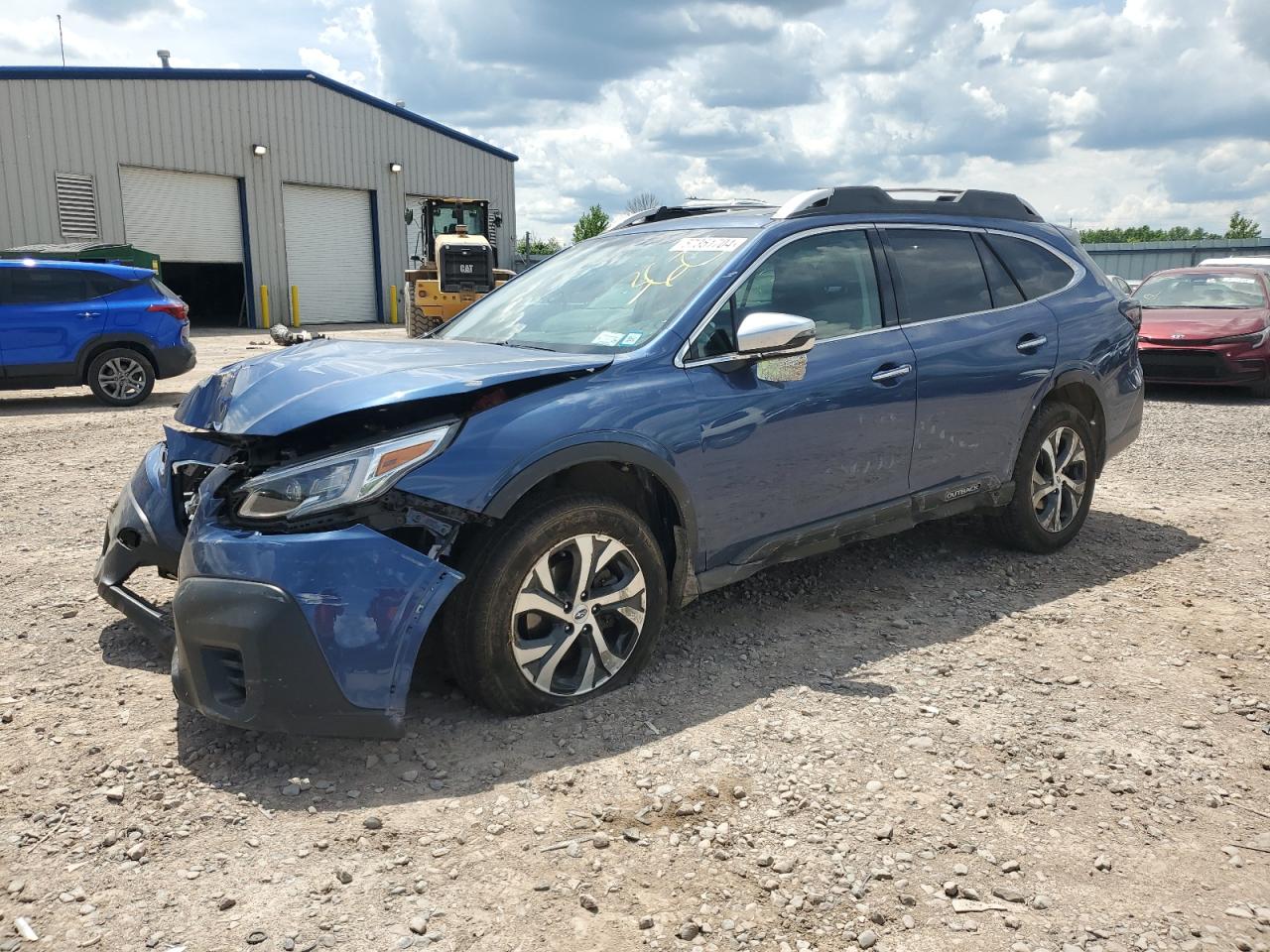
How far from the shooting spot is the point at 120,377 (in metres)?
11.5

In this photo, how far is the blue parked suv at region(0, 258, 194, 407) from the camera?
10867mm

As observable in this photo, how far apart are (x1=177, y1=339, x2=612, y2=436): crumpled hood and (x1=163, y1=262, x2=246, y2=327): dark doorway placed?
2563 cm

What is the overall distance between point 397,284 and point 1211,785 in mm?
29358

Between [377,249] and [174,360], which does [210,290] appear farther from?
[174,360]

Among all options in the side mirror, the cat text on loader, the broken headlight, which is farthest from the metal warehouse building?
the broken headlight

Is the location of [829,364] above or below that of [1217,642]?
above

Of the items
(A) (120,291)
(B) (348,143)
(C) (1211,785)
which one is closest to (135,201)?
(B) (348,143)

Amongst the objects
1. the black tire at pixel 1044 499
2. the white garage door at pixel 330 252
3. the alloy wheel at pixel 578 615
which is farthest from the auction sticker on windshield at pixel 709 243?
the white garage door at pixel 330 252

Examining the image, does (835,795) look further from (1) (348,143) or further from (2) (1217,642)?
(1) (348,143)

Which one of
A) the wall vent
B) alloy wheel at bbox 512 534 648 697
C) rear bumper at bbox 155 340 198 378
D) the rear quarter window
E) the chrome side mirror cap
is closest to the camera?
alloy wheel at bbox 512 534 648 697

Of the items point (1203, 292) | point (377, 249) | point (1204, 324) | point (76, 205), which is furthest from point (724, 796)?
point (377, 249)

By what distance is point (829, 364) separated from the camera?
156 inches

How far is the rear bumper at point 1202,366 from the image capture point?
1141 cm

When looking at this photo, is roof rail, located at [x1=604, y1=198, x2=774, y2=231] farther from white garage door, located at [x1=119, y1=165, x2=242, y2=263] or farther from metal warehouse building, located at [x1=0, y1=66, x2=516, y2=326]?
white garage door, located at [x1=119, y1=165, x2=242, y2=263]
